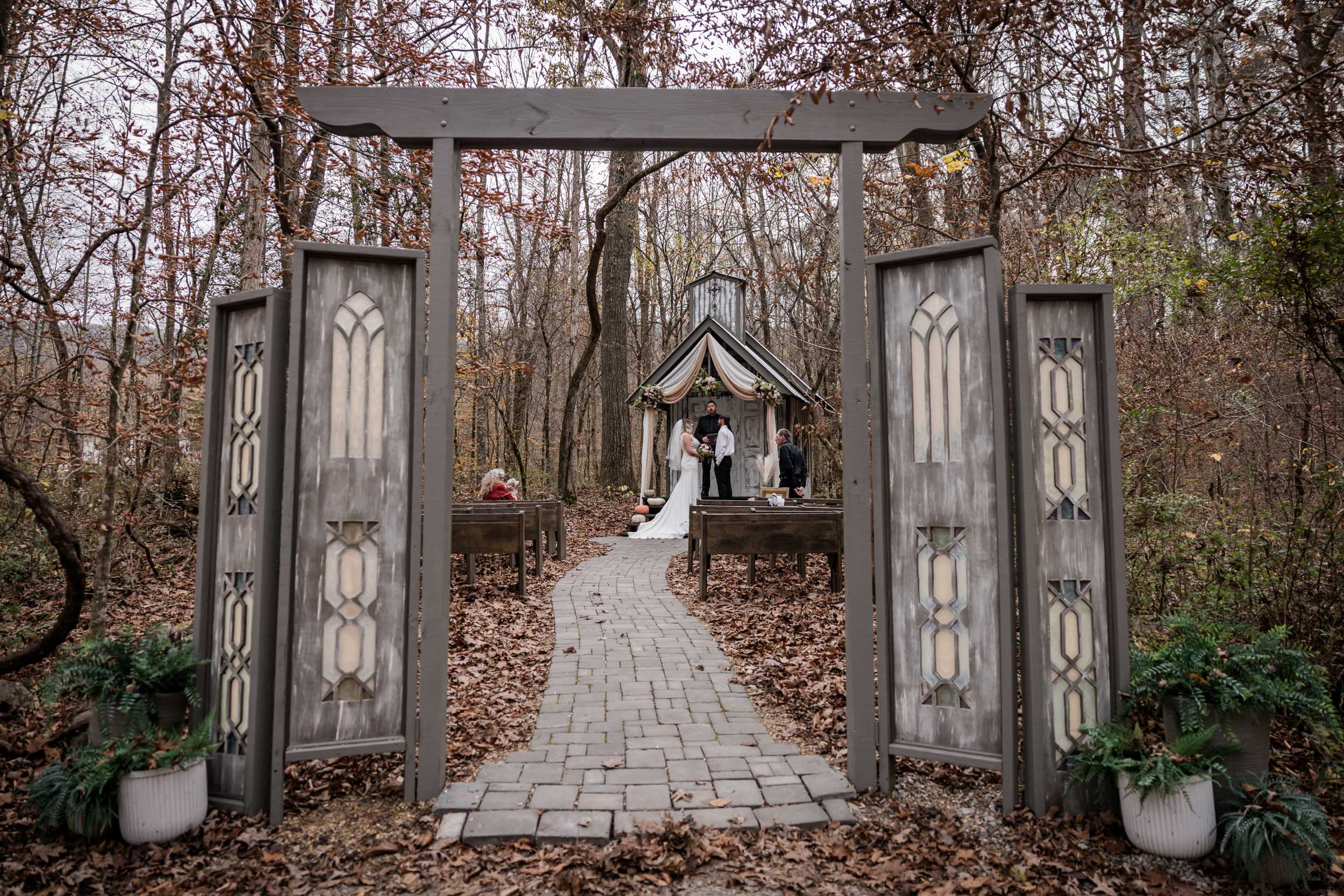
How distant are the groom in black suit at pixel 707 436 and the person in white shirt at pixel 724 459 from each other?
214 mm

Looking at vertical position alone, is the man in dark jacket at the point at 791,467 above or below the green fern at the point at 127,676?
above

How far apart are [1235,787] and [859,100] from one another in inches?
141

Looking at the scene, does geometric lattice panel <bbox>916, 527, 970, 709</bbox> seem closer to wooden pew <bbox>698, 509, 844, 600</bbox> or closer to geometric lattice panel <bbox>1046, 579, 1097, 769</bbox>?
Result: geometric lattice panel <bbox>1046, 579, 1097, 769</bbox>

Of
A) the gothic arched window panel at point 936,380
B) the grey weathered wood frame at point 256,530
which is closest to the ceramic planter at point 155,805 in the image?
the grey weathered wood frame at point 256,530

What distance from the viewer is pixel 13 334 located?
6.30 m

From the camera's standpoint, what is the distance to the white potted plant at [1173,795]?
2943 mm

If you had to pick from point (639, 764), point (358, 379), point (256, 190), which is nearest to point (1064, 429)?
point (639, 764)

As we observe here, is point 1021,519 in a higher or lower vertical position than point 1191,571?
higher

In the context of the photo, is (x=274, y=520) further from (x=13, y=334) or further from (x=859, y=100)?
(x=13, y=334)

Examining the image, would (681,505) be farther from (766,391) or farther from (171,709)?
(171,709)

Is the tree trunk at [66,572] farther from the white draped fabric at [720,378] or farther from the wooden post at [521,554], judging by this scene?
the white draped fabric at [720,378]

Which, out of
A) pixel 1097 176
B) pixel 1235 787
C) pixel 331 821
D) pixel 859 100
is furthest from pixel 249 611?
pixel 1097 176

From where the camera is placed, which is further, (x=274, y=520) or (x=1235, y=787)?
(x=274, y=520)

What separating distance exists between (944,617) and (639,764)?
179 cm
